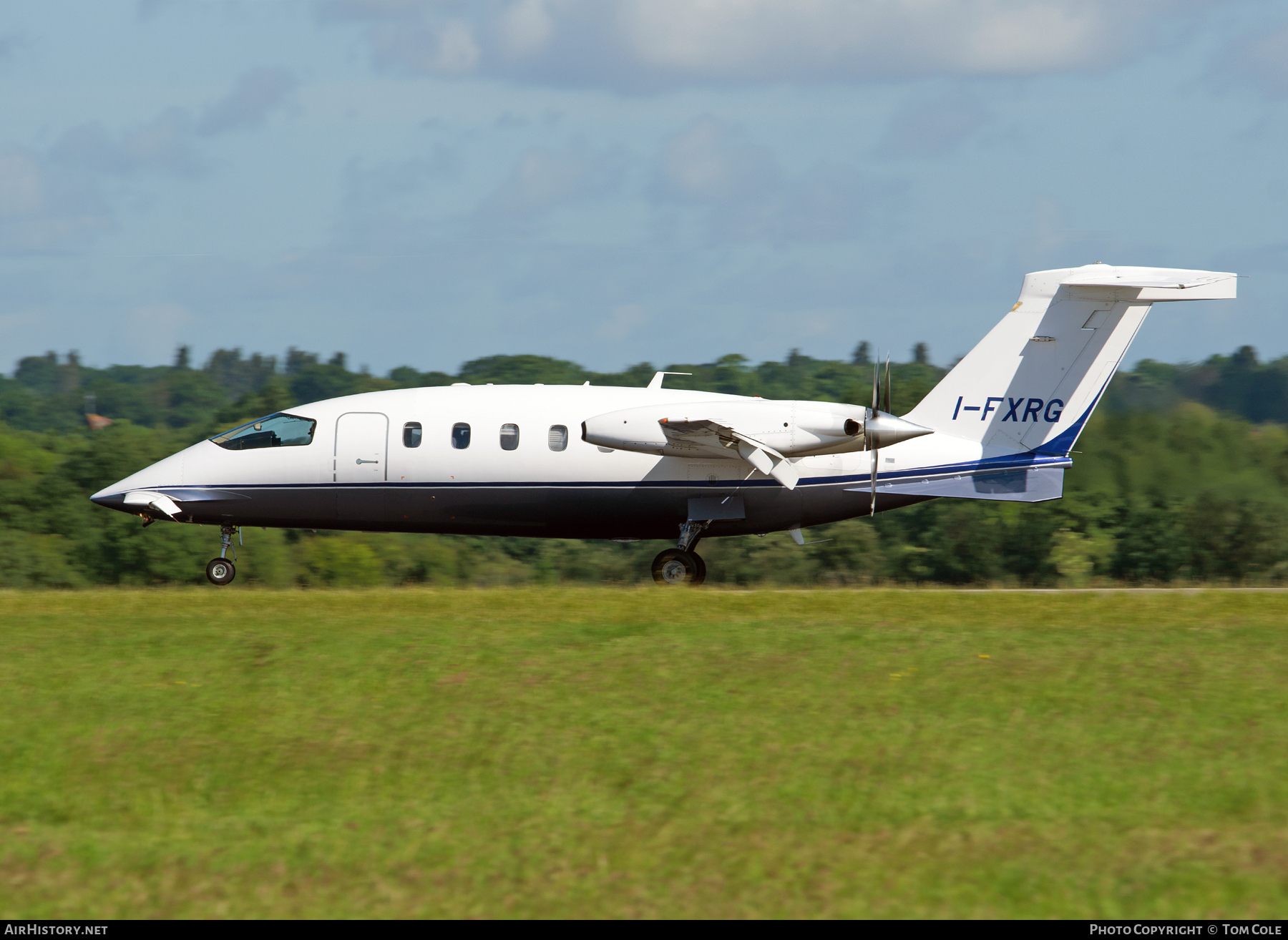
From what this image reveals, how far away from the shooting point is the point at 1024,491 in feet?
71.7

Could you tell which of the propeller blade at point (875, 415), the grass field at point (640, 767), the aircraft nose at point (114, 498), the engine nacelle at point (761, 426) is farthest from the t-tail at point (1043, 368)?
the aircraft nose at point (114, 498)

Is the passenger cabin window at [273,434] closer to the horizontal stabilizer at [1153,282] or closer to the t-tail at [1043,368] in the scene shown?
the t-tail at [1043,368]

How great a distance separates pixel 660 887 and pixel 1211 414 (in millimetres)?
31037

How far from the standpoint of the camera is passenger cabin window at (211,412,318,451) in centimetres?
2217

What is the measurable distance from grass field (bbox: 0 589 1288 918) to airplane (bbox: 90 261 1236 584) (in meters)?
4.15

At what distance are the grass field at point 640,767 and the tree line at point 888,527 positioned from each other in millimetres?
9262

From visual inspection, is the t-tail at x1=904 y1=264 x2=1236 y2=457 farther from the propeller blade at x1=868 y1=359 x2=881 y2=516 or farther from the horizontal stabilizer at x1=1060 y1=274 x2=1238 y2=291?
the propeller blade at x1=868 y1=359 x2=881 y2=516

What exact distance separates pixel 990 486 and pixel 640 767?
11.0 metres

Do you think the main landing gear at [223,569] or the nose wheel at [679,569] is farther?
the main landing gear at [223,569]

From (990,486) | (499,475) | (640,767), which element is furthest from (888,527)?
(640,767)

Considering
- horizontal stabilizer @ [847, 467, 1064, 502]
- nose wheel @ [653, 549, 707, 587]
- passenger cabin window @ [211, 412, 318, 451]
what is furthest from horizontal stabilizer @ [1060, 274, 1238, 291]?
passenger cabin window @ [211, 412, 318, 451]

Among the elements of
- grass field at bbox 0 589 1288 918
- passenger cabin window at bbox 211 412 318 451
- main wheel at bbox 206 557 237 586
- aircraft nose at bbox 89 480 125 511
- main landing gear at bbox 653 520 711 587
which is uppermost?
passenger cabin window at bbox 211 412 318 451

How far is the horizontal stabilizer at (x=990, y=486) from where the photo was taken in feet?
71.1

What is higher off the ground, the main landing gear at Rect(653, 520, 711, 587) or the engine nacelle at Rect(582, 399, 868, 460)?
the engine nacelle at Rect(582, 399, 868, 460)
